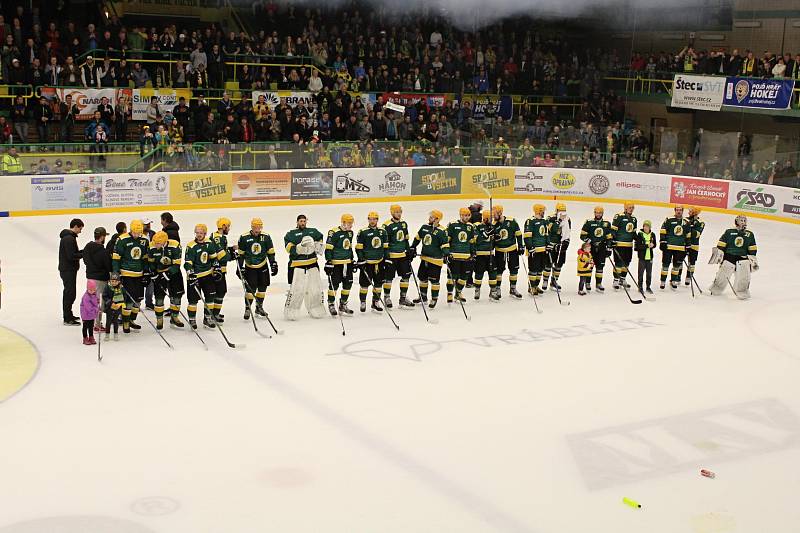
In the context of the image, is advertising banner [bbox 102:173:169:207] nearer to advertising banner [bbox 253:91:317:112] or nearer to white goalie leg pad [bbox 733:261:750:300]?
advertising banner [bbox 253:91:317:112]

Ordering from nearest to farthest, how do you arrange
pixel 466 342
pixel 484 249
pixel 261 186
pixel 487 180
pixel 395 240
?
pixel 466 342
pixel 395 240
pixel 484 249
pixel 261 186
pixel 487 180

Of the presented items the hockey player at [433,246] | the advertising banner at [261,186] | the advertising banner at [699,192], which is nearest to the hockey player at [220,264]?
the hockey player at [433,246]

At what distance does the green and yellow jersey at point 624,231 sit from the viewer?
14.9 meters

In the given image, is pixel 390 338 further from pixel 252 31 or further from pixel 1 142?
pixel 252 31

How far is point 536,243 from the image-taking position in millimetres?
14305

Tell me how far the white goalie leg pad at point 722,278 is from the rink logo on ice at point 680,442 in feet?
16.7

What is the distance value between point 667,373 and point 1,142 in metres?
15.9

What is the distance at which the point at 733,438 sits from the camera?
30.3 ft

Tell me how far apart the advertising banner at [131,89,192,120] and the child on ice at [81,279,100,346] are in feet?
47.0

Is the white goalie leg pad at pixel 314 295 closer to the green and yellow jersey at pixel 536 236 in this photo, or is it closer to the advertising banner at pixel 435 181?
the green and yellow jersey at pixel 536 236

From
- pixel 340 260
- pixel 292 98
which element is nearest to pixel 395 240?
pixel 340 260

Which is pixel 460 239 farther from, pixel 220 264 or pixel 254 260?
pixel 220 264

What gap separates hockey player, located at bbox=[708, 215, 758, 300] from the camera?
14.7 metres

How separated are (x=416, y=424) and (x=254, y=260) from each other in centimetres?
422
